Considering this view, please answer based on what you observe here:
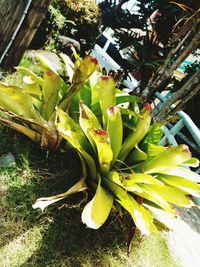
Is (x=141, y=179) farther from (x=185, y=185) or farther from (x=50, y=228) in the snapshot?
(x=50, y=228)

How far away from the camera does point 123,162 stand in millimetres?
2498

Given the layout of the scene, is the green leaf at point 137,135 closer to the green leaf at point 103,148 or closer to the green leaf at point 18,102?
the green leaf at point 103,148

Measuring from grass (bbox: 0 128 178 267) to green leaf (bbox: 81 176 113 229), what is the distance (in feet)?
0.62

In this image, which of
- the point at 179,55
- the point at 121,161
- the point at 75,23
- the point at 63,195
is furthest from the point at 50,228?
the point at 75,23

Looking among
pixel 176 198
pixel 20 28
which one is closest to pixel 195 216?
pixel 176 198

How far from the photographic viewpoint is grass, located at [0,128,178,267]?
6.57 feet

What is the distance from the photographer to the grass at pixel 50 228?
200 cm

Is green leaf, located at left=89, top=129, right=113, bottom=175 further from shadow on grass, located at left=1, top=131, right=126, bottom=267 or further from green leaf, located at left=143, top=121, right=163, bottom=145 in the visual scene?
green leaf, located at left=143, top=121, right=163, bottom=145

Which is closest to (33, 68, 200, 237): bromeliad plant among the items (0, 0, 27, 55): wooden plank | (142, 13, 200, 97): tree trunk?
(142, 13, 200, 97): tree trunk

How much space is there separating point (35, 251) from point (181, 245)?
54.2 inches

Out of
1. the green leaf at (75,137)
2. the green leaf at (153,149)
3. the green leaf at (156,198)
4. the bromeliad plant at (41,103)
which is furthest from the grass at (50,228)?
the green leaf at (153,149)

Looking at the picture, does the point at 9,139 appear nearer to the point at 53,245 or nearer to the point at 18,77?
the point at 53,245

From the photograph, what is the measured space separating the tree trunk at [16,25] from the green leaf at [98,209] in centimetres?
197

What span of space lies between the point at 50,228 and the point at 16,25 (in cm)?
215
